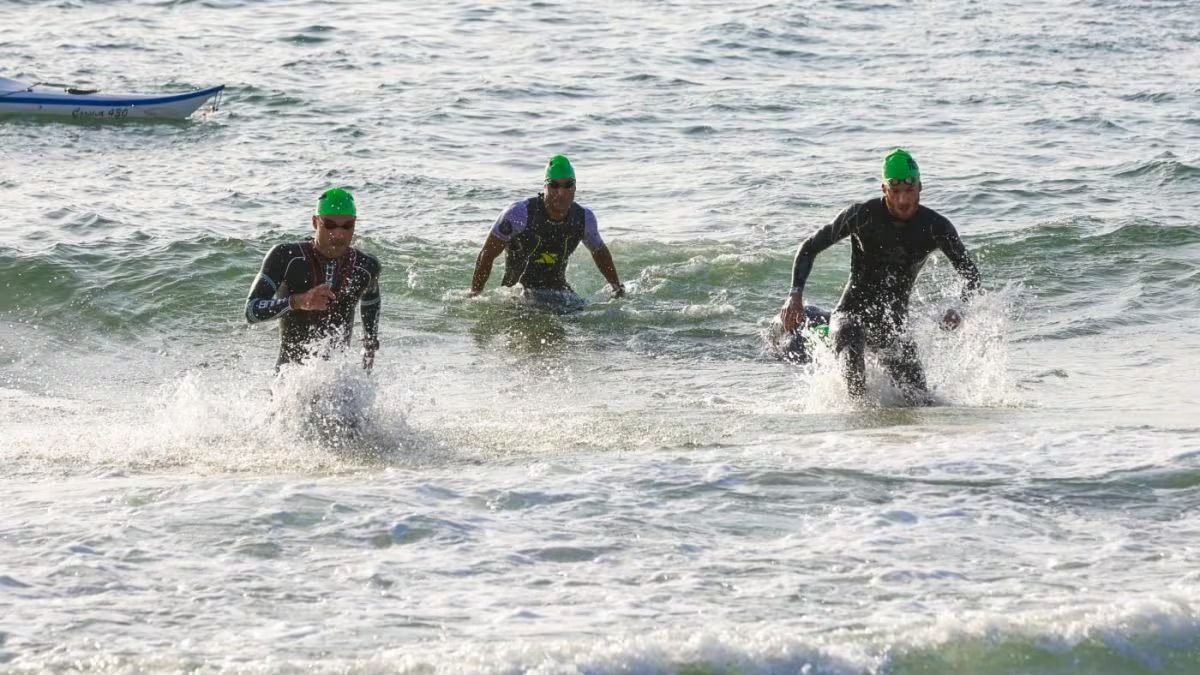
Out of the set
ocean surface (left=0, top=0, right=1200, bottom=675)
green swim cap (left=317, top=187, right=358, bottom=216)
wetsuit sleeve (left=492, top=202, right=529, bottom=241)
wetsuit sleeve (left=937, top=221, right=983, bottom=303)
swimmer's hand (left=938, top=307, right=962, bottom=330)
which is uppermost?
green swim cap (left=317, top=187, right=358, bottom=216)

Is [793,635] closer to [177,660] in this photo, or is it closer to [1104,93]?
[177,660]

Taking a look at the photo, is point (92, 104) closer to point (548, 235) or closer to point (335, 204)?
point (548, 235)

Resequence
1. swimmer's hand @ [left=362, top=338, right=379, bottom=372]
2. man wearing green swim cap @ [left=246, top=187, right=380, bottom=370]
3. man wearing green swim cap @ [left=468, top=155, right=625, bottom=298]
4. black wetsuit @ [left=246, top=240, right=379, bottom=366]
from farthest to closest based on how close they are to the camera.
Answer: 1. man wearing green swim cap @ [left=468, top=155, right=625, bottom=298]
2. swimmer's hand @ [left=362, top=338, right=379, bottom=372]
3. black wetsuit @ [left=246, top=240, right=379, bottom=366]
4. man wearing green swim cap @ [left=246, top=187, right=380, bottom=370]

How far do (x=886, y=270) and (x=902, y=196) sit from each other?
610mm

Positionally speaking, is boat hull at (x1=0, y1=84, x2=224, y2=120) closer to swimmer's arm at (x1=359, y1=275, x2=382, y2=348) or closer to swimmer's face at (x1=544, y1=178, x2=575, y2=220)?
swimmer's face at (x1=544, y1=178, x2=575, y2=220)

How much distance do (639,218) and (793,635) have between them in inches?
465

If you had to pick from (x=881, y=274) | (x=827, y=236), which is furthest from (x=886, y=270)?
(x=827, y=236)

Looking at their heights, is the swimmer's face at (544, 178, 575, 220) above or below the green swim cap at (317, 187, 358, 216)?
below

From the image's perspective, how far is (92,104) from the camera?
74.0 feet

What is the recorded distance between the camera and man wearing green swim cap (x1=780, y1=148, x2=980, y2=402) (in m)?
9.84

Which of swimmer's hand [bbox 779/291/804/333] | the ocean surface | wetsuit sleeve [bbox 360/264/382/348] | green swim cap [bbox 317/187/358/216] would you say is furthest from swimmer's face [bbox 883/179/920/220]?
green swim cap [bbox 317/187/358/216]

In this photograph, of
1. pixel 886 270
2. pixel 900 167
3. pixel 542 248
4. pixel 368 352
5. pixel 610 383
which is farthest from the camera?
pixel 542 248

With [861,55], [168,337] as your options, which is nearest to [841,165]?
[861,55]

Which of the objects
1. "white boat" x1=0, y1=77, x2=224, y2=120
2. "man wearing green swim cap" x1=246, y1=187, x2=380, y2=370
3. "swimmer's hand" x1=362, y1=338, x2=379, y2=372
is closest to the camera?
"man wearing green swim cap" x1=246, y1=187, x2=380, y2=370
